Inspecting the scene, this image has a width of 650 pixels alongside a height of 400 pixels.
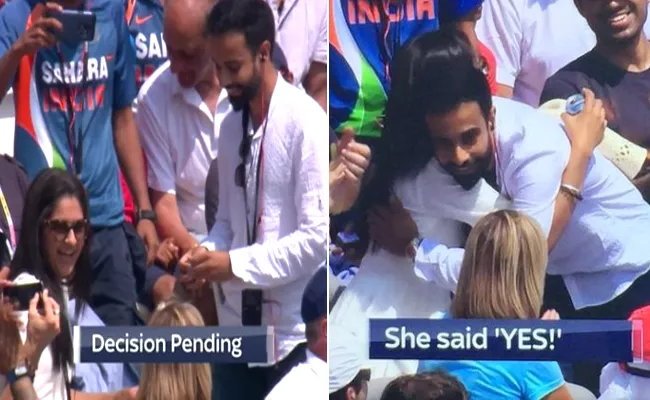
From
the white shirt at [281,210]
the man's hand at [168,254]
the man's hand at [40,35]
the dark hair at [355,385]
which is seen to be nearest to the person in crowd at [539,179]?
the white shirt at [281,210]

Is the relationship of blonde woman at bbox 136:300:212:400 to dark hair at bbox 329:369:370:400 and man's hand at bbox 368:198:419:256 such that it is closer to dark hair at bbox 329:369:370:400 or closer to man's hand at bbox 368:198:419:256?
dark hair at bbox 329:369:370:400

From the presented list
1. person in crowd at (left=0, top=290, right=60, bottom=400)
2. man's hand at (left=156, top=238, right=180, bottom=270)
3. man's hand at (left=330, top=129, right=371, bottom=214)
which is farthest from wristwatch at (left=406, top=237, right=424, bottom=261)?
person in crowd at (left=0, top=290, right=60, bottom=400)

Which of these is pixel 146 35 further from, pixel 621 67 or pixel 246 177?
pixel 621 67

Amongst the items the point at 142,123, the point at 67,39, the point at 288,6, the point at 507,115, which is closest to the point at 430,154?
the point at 507,115

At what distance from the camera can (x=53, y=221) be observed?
4.70m

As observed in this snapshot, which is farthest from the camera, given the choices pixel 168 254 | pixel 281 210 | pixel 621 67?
pixel 168 254

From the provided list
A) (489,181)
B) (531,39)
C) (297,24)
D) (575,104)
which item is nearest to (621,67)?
(575,104)

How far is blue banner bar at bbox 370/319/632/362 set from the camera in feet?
14.7

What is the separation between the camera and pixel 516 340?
14.8 feet

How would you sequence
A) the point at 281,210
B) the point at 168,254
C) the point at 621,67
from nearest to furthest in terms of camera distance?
1. the point at 621,67
2. the point at 281,210
3. the point at 168,254

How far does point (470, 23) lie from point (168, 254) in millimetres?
1220

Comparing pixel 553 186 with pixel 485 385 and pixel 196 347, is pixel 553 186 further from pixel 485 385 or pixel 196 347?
pixel 196 347

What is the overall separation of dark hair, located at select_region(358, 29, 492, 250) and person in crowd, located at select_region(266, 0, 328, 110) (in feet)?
0.76

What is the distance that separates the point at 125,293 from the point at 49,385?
1.29ft
